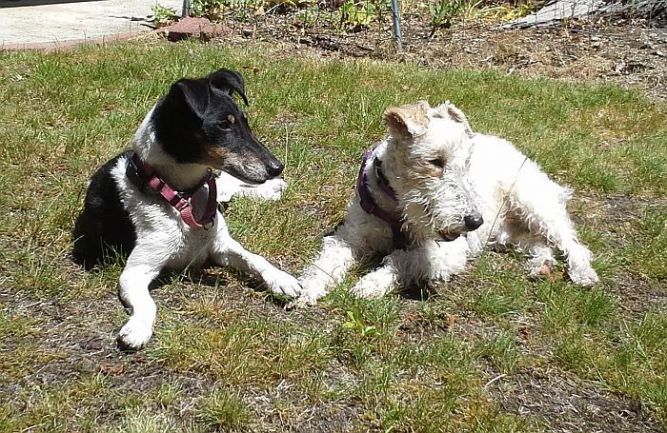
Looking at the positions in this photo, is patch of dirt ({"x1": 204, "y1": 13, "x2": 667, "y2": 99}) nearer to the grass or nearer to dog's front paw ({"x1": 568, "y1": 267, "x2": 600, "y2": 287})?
the grass

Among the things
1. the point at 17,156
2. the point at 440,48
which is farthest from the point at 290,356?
the point at 440,48

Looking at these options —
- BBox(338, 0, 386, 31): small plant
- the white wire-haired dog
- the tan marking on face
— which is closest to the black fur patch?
the tan marking on face

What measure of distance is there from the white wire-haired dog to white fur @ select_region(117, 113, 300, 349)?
287 millimetres

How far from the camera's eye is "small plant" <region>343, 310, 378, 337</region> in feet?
12.0

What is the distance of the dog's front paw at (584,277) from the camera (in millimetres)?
4328

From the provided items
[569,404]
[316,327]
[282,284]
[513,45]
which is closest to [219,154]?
[282,284]

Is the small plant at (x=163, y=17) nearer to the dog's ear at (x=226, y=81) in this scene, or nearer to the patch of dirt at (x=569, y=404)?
the dog's ear at (x=226, y=81)

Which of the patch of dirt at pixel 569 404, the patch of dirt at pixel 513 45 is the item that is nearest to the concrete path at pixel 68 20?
the patch of dirt at pixel 513 45

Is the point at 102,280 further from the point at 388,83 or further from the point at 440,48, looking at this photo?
the point at 440,48

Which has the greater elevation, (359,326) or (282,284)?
(282,284)

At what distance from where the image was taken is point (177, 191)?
12.8 feet

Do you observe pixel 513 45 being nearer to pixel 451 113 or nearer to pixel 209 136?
pixel 451 113

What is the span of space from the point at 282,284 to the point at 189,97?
3.41 feet

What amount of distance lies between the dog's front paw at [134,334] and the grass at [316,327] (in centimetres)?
5
